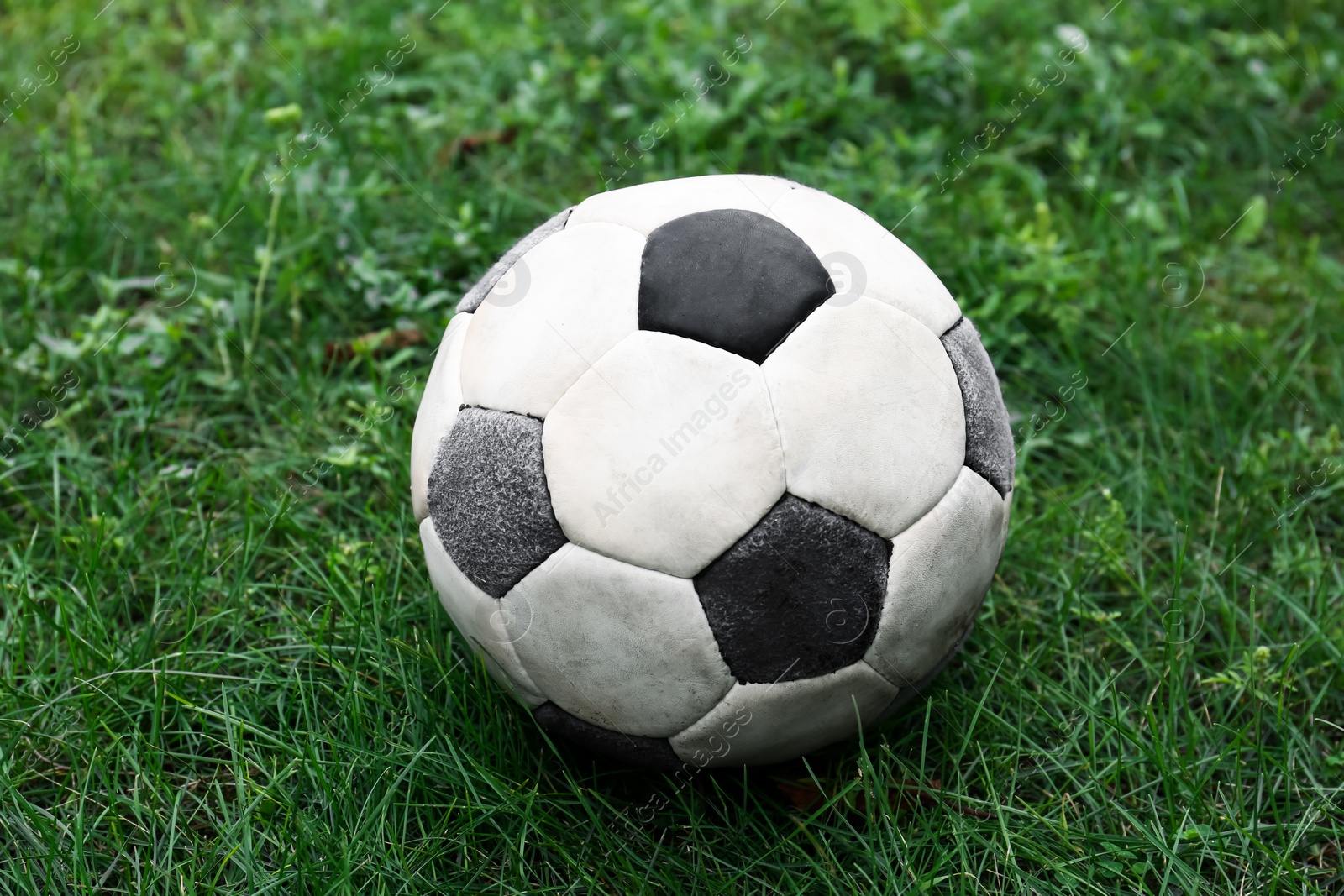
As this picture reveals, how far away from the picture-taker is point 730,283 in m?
1.89

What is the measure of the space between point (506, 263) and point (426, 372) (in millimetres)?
996

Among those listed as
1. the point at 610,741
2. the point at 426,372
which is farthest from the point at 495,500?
the point at 426,372

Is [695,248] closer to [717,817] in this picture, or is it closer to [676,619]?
[676,619]

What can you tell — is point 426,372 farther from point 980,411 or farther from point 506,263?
point 980,411

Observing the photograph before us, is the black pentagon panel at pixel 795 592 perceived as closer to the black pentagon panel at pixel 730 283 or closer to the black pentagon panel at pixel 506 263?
the black pentagon panel at pixel 730 283

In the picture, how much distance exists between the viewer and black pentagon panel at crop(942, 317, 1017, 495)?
79.6 inches

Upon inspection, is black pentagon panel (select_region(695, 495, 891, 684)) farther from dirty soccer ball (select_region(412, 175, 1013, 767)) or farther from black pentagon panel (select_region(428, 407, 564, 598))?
black pentagon panel (select_region(428, 407, 564, 598))

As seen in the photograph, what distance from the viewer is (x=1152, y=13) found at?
14.2 ft

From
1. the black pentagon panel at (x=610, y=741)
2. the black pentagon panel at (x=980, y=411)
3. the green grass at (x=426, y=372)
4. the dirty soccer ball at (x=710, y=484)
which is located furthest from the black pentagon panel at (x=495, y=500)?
the black pentagon panel at (x=980, y=411)

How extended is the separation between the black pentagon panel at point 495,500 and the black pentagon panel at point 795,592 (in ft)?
0.98

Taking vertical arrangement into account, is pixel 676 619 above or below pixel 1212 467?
above

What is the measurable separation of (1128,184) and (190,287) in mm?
3168

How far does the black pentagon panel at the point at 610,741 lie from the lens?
6.45 ft

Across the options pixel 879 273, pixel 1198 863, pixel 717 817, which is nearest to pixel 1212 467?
pixel 1198 863
